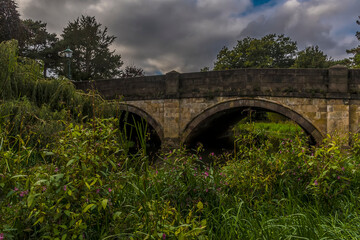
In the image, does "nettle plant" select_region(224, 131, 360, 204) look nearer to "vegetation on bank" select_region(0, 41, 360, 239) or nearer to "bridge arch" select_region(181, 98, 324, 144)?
"vegetation on bank" select_region(0, 41, 360, 239)

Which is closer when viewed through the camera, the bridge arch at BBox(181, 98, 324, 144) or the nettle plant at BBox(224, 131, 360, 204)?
the nettle plant at BBox(224, 131, 360, 204)

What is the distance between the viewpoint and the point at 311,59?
2627 cm

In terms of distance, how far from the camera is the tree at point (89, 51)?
23328mm

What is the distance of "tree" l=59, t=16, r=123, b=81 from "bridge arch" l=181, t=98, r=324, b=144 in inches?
627

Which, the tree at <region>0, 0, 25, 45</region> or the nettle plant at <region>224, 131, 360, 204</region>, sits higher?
the tree at <region>0, 0, 25, 45</region>

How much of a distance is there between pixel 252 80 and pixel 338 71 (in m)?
2.55

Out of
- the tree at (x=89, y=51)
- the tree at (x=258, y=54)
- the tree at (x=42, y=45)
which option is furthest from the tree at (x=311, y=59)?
the tree at (x=42, y=45)

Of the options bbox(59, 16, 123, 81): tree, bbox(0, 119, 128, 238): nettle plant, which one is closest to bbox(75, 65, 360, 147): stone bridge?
bbox(0, 119, 128, 238): nettle plant

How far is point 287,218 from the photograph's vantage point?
215 centimetres

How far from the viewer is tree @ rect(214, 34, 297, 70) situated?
1048 inches

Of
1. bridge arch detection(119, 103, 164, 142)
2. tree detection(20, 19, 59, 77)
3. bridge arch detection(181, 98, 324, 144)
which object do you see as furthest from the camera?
tree detection(20, 19, 59, 77)

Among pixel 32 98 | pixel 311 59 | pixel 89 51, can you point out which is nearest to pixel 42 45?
pixel 89 51

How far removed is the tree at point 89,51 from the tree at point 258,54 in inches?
445

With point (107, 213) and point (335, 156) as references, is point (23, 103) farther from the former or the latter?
point (335, 156)
